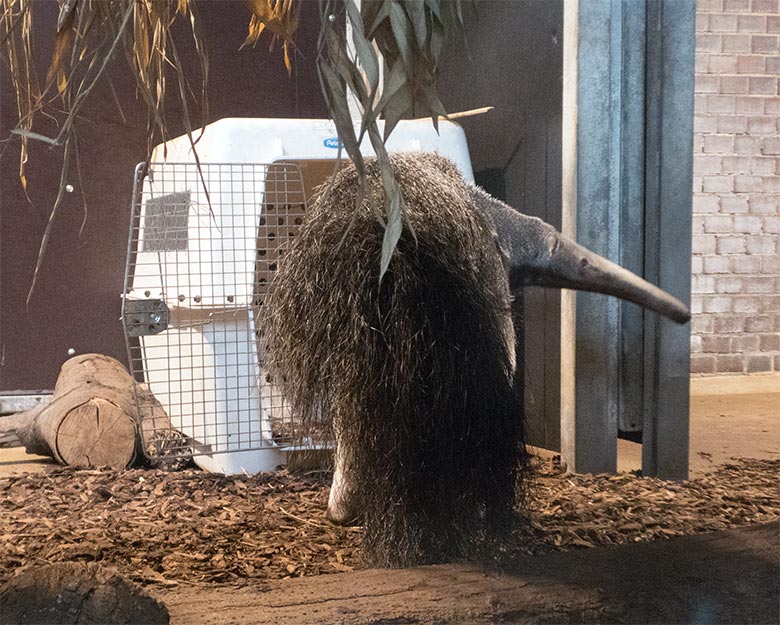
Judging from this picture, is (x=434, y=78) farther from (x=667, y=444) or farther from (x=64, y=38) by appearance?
(x=667, y=444)

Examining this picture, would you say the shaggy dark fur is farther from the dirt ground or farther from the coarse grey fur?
the dirt ground

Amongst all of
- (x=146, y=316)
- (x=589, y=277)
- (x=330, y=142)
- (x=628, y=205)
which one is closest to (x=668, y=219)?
(x=628, y=205)

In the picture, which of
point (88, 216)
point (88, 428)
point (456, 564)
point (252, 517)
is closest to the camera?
point (456, 564)

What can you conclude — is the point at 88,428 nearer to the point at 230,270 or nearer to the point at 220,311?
the point at 220,311

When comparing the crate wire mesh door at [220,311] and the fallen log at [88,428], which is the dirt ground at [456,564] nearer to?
the fallen log at [88,428]

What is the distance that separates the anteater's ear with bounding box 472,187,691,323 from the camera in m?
Result: 3.00

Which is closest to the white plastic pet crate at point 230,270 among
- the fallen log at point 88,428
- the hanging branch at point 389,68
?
the fallen log at point 88,428

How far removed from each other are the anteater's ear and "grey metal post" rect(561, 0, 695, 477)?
303mm

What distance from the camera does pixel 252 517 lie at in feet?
9.92

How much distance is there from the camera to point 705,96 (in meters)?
3.49

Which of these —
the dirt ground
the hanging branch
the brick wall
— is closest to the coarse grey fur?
the dirt ground

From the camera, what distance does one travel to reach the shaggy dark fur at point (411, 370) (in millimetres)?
2299

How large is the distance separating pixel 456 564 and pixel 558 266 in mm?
1419

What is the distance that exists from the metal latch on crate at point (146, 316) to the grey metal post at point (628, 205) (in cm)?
174
